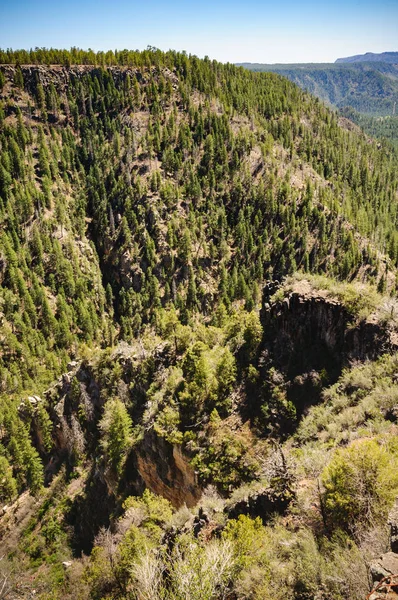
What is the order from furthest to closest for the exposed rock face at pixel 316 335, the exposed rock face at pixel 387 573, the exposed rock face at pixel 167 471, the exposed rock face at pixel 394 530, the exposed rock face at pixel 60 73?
the exposed rock face at pixel 60 73
the exposed rock face at pixel 167 471
the exposed rock face at pixel 316 335
the exposed rock face at pixel 394 530
the exposed rock face at pixel 387 573

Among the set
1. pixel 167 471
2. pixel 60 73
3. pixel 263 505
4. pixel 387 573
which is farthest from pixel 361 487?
pixel 60 73

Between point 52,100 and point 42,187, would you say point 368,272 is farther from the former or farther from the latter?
point 52,100

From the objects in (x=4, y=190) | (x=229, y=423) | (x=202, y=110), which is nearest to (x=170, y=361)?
(x=229, y=423)

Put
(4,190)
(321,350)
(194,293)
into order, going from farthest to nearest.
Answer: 1. (4,190)
2. (194,293)
3. (321,350)

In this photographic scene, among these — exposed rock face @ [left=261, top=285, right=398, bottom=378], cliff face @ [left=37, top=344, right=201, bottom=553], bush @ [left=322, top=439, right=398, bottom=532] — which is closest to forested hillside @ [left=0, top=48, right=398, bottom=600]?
bush @ [left=322, top=439, right=398, bottom=532]

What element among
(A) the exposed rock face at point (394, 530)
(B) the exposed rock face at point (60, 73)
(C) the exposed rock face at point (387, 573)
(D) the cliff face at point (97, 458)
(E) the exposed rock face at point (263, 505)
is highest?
(B) the exposed rock face at point (60, 73)

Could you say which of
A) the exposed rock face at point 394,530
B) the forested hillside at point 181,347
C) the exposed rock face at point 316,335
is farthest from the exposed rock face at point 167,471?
the exposed rock face at point 394,530

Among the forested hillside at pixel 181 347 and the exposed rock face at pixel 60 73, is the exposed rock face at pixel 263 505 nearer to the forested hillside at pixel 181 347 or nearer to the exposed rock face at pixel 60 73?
the forested hillside at pixel 181 347

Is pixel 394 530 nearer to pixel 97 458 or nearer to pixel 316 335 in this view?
pixel 316 335
